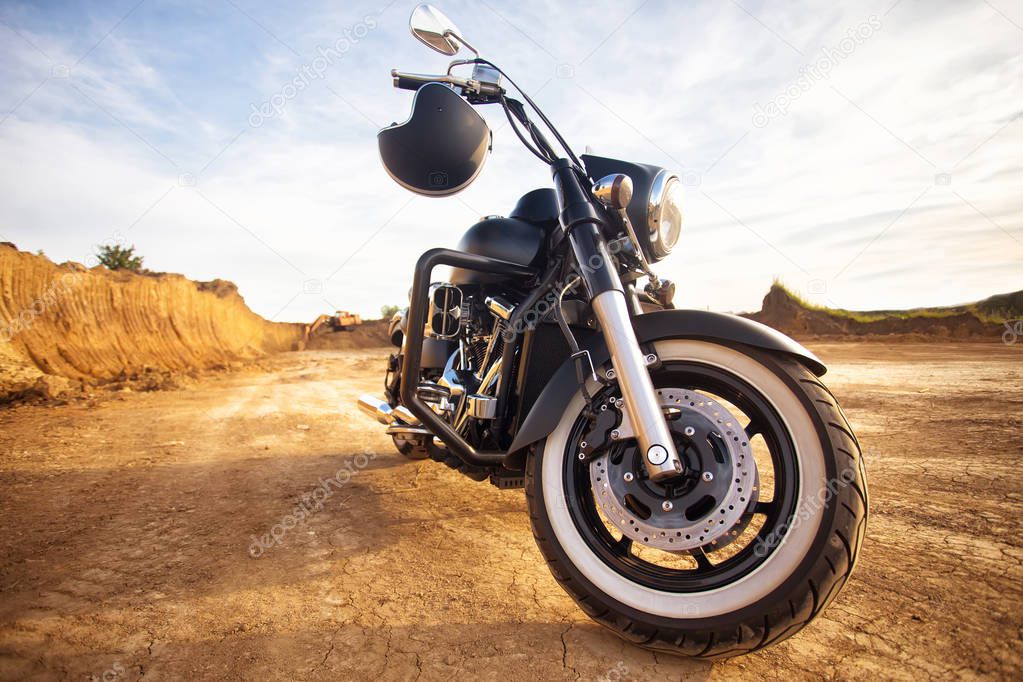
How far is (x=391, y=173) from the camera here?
6.75 ft

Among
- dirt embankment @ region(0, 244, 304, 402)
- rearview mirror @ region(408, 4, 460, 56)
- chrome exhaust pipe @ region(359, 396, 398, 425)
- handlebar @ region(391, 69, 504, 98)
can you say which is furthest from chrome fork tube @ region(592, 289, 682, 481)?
dirt embankment @ region(0, 244, 304, 402)

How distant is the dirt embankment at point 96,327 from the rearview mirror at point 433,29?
8286 millimetres

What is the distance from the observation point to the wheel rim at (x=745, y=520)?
4.85 feet

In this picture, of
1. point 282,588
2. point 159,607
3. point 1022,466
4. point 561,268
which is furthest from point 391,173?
point 1022,466

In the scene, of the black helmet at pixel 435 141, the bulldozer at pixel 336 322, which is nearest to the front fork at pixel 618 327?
the black helmet at pixel 435 141

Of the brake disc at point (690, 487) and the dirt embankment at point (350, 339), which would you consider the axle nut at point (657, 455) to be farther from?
the dirt embankment at point (350, 339)

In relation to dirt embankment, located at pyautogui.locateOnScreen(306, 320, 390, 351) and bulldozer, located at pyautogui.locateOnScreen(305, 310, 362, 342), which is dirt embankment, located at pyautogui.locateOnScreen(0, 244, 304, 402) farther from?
bulldozer, located at pyautogui.locateOnScreen(305, 310, 362, 342)

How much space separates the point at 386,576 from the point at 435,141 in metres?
1.84

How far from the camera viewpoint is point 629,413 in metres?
1.63

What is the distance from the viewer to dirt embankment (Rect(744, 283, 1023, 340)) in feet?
41.7

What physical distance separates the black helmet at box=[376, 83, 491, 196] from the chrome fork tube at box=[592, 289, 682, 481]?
847 mm

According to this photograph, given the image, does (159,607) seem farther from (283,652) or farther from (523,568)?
(523,568)

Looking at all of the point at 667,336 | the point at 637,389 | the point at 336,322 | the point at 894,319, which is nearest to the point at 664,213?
the point at 667,336

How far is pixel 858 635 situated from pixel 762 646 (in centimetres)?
45
